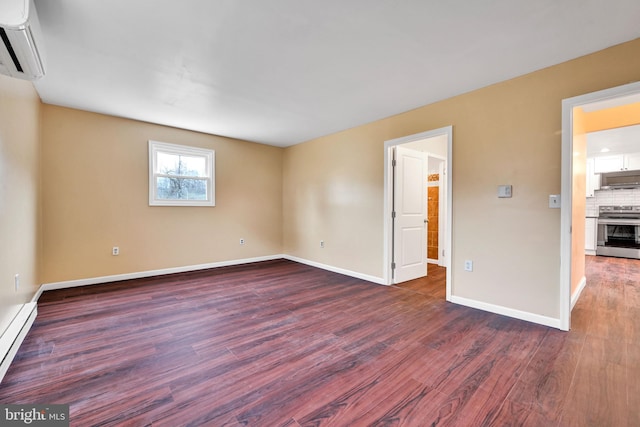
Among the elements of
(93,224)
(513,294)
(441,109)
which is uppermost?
(441,109)

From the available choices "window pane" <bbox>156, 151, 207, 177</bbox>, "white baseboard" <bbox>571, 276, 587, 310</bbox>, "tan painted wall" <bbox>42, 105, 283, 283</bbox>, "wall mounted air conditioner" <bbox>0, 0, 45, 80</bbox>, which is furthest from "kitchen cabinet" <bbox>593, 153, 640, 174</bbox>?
"wall mounted air conditioner" <bbox>0, 0, 45, 80</bbox>

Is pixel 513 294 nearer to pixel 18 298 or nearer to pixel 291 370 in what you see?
pixel 291 370

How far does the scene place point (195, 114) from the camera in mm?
3816

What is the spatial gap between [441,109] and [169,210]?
4.38m

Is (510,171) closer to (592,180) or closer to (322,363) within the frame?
(322,363)

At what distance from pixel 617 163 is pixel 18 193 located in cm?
1015

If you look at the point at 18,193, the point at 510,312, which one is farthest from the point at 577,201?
the point at 18,193

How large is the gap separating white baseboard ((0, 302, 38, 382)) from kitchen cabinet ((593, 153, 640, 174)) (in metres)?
9.91

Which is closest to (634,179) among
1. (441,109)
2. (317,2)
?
(441,109)

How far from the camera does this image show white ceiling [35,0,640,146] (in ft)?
5.88

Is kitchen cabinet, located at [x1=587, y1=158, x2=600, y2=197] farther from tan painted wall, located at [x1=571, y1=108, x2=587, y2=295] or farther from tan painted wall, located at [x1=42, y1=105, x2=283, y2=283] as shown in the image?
tan painted wall, located at [x1=42, y1=105, x2=283, y2=283]

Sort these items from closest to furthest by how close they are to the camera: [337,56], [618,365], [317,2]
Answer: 1. [317,2]
2. [618,365]
3. [337,56]

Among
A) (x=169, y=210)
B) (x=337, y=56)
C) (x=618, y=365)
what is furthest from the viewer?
(x=169, y=210)

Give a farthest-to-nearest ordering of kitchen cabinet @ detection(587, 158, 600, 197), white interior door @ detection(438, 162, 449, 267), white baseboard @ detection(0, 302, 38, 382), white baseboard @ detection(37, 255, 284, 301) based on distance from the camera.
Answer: kitchen cabinet @ detection(587, 158, 600, 197) → white interior door @ detection(438, 162, 449, 267) → white baseboard @ detection(37, 255, 284, 301) → white baseboard @ detection(0, 302, 38, 382)
